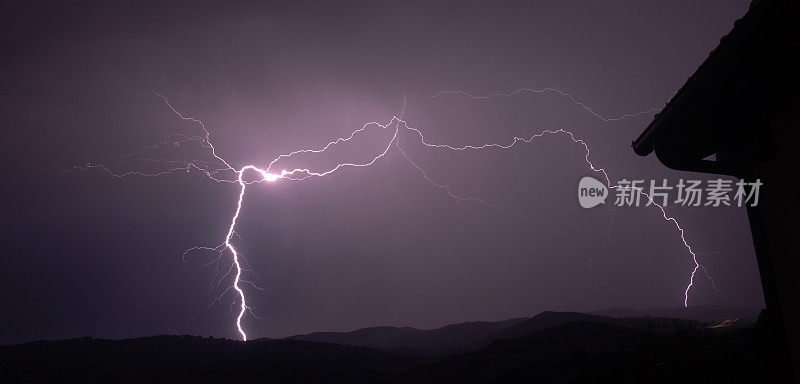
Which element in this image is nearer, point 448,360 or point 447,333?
point 448,360

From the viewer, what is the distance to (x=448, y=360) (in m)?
15.3

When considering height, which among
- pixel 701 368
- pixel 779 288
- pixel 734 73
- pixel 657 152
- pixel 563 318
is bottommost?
pixel 563 318

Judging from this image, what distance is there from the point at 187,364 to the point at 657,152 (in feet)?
69.3

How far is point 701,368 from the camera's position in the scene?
6.36 m

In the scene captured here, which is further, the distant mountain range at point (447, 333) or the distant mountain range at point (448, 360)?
the distant mountain range at point (447, 333)

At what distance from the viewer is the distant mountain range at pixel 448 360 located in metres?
6.89

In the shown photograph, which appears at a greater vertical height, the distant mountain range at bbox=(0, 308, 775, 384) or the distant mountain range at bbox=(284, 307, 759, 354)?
the distant mountain range at bbox=(0, 308, 775, 384)

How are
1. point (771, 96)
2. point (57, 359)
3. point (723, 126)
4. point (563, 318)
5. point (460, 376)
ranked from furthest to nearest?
point (563, 318) → point (57, 359) → point (460, 376) → point (723, 126) → point (771, 96)

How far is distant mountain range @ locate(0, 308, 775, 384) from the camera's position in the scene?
6.89m

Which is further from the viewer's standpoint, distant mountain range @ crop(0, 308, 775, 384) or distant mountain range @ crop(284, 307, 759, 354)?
distant mountain range @ crop(284, 307, 759, 354)

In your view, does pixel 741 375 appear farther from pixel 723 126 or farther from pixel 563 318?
pixel 563 318

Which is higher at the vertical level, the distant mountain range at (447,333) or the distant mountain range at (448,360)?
the distant mountain range at (448,360)

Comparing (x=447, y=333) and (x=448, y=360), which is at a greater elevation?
(x=448, y=360)

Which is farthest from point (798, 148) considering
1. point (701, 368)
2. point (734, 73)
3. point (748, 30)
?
point (701, 368)
